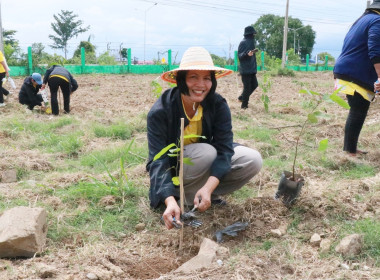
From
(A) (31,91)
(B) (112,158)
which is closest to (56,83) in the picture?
(A) (31,91)

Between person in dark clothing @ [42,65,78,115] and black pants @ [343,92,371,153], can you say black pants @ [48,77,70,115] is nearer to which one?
person in dark clothing @ [42,65,78,115]

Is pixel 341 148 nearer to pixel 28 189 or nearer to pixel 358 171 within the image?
pixel 358 171

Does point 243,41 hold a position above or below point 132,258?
above

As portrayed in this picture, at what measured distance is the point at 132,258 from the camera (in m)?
2.05

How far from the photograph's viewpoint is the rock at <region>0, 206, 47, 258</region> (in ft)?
6.39

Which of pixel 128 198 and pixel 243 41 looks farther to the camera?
pixel 243 41

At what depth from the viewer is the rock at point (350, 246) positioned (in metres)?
1.93

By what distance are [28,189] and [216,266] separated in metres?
1.77

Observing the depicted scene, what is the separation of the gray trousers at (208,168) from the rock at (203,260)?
1.86 feet

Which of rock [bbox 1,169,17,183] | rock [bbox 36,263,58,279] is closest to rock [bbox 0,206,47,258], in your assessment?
rock [bbox 36,263,58,279]

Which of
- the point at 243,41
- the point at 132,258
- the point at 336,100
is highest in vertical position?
the point at 243,41

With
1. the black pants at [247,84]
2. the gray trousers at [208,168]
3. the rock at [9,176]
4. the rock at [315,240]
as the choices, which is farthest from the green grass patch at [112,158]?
the black pants at [247,84]

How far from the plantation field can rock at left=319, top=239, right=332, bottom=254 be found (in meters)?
0.02

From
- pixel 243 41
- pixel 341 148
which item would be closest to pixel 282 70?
pixel 243 41
